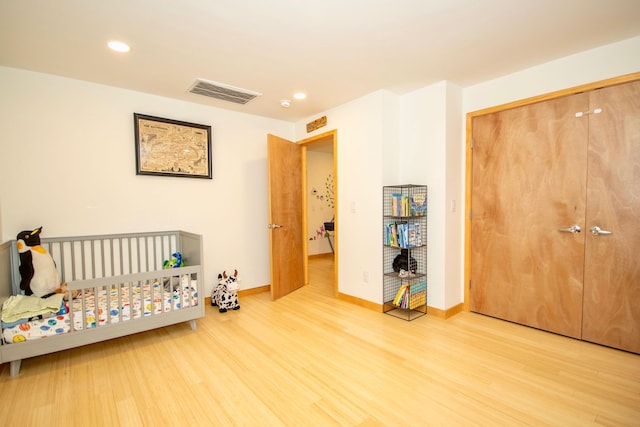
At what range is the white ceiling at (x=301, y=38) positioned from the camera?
1.74m

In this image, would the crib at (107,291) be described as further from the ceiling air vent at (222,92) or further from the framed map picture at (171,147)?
the ceiling air vent at (222,92)

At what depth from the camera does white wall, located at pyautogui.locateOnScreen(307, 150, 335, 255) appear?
6035 millimetres

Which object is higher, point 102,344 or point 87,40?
point 87,40


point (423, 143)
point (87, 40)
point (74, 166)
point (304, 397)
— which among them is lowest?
point (304, 397)

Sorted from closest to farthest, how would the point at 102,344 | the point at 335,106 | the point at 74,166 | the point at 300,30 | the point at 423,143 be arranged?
1. the point at 300,30
2. the point at 102,344
3. the point at 74,166
4. the point at 423,143
5. the point at 335,106

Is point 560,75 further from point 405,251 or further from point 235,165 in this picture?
point 235,165

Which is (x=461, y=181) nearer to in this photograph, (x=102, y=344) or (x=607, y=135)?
(x=607, y=135)

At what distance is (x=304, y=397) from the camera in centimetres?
177

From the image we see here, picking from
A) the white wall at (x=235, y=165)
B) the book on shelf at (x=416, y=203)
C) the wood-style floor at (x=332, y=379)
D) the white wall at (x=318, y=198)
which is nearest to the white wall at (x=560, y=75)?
the white wall at (x=235, y=165)

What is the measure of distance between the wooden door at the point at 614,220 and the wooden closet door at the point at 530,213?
0.07 metres

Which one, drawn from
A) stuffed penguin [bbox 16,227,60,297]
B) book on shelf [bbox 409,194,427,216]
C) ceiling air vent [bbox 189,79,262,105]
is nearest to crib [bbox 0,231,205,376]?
stuffed penguin [bbox 16,227,60,297]

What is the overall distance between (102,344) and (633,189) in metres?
4.37

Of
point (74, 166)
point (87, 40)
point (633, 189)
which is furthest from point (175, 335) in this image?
point (633, 189)

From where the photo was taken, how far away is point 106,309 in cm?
229
